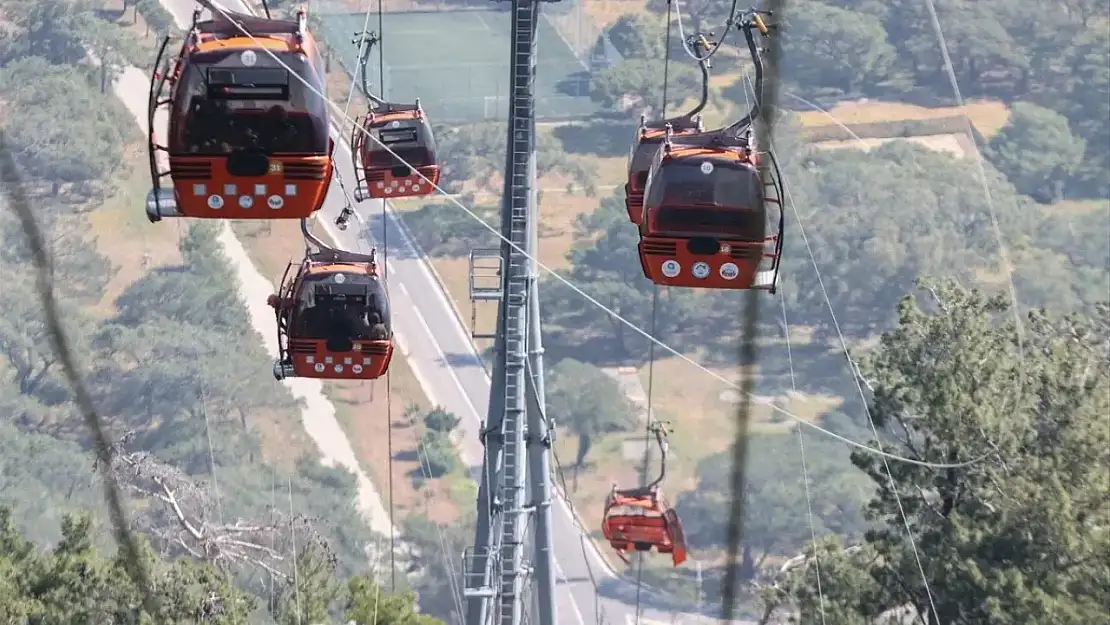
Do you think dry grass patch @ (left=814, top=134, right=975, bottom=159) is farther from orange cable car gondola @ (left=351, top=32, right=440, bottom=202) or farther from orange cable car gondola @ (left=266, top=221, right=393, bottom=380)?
orange cable car gondola @ (left=266, top=221, right=393, bottom=380)

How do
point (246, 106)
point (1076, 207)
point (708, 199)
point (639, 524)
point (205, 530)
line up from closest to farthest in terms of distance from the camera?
point (246, 106), point (708, 199), point (639, 524), point (205, 530), point (1076, 207)

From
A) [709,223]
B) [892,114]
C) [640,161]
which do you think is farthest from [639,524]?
[892,114]

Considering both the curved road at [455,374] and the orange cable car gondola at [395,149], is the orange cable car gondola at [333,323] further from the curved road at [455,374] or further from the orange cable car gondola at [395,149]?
the curved road at [455,374]

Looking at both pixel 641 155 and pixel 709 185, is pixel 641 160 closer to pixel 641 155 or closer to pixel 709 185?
pixel 641 155

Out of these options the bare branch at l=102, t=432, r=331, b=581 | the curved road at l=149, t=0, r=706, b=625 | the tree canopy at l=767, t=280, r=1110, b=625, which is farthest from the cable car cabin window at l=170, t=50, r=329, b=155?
the curved road at l=149, t=0, r=706, b=625

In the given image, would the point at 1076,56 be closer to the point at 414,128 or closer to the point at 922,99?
the point at 922,99

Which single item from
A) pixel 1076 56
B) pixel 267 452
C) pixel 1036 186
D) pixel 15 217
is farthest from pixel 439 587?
pixel 1076 56

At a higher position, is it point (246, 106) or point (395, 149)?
point (246, 106)
